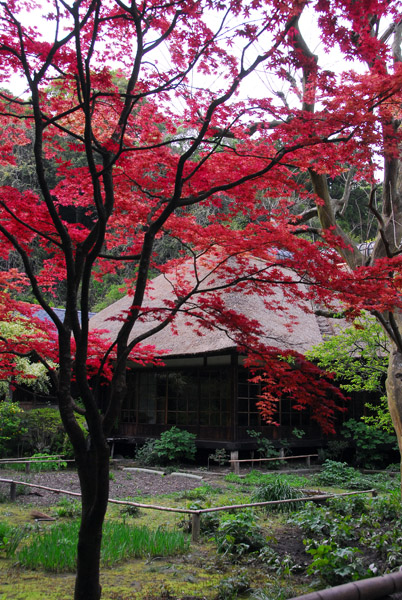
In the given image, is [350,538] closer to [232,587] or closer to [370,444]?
[232,587]

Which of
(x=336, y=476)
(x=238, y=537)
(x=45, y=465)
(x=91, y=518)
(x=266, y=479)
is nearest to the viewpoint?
(x=91, y=518)

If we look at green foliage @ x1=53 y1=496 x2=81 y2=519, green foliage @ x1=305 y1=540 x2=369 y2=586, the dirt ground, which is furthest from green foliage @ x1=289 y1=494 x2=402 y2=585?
the dirt ground

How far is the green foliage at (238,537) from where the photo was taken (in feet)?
17.6

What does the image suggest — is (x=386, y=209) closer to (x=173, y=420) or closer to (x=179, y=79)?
(x=179, y=79)

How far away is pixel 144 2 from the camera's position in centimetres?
387

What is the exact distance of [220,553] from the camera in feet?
17.7

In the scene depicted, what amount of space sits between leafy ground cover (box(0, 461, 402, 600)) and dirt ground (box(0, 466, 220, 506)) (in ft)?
4.59

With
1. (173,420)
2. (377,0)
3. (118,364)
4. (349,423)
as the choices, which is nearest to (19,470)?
(173,420)

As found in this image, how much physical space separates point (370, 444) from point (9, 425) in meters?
9.02

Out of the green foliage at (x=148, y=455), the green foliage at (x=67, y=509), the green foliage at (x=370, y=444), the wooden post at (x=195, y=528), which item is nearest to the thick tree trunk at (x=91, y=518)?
the wooden post at (x=195, y=528)

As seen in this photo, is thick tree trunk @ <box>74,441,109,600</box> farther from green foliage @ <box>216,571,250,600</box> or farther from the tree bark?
the tree bark

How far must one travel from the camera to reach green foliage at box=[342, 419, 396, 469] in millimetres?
13492

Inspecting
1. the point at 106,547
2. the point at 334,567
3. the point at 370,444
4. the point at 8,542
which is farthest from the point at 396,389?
the point at 370,444

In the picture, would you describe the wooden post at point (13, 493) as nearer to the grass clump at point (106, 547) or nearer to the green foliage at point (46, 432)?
the grass clump at point (106, 547)
